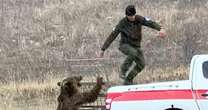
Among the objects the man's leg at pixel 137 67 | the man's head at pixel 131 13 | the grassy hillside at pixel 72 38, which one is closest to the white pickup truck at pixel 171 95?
the man's leg at pixel 137 67

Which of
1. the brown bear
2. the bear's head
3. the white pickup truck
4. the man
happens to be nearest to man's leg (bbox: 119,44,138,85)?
the man

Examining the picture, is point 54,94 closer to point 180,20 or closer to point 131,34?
point 131,34

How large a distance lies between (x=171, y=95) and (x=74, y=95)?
91.2 inches

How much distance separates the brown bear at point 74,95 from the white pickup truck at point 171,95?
867mm

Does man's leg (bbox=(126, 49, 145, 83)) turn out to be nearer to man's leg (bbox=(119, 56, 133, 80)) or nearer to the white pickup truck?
man's leg (bbox=(119, 56, 133, 80))

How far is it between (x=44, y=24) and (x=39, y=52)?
261 centimetres

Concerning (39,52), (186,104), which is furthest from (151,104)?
(39,52)

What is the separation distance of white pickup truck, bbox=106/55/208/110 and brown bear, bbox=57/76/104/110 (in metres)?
0.87

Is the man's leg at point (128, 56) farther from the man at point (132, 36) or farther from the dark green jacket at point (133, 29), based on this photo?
the dark green jacket at point (133, 29)

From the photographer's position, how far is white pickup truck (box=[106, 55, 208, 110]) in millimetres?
11312

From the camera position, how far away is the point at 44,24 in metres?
29.3

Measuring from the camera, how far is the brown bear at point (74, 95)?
12.9 metres

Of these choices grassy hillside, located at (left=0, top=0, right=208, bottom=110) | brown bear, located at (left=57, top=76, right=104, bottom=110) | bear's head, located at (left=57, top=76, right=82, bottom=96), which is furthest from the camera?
grassy hillside, located at (left=0, top=0, right=208, bottom=110)

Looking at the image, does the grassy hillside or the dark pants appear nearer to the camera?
the dark pants
